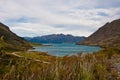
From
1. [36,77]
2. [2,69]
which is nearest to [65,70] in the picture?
[36,77]

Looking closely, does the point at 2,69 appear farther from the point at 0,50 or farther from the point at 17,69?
A: the point at 0,50

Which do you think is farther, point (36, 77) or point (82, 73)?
point (82, 73)

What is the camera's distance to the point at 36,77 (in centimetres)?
844

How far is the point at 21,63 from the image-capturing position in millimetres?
8656

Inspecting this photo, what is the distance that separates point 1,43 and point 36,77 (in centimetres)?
144

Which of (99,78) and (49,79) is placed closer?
(49,79)

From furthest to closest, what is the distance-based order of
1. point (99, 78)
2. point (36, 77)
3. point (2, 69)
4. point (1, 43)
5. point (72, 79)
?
point (99, 78), point (2, 69), point (72, 79), point (36, 77), point (1, 43)

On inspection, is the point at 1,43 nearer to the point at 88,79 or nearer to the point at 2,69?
the point at 2,69

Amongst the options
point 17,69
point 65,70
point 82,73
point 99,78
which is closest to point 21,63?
point 17,69

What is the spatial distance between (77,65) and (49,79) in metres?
1.96

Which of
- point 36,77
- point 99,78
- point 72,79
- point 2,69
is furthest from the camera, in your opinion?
point 99,78

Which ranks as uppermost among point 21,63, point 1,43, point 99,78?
point 1,43

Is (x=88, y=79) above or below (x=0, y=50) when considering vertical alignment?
below

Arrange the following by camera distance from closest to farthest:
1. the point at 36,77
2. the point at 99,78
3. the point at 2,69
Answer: the point at 36,77 → the point at 2,69 → the point at 99,78
